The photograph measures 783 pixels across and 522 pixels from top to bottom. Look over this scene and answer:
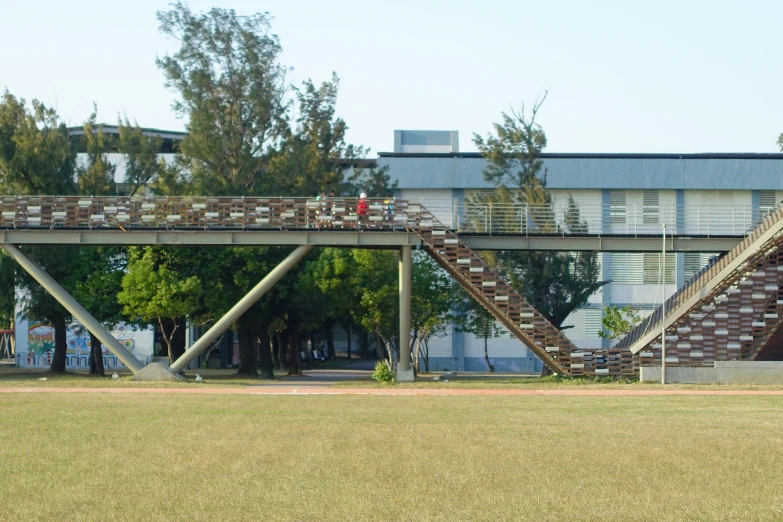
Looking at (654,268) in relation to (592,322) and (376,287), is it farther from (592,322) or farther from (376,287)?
(376,287)

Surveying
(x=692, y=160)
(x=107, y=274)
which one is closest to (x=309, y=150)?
(x=107, y=274)

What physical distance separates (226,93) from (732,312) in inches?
1007

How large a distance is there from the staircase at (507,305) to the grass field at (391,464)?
11748 mm

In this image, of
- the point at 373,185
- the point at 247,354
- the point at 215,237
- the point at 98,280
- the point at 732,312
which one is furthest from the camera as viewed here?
the point at 373,185

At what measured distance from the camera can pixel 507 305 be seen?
116 feet

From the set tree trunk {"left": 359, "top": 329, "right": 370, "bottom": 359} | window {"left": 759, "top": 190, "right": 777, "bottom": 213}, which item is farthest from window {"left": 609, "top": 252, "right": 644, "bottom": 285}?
tree trunk {"left": 359, "top": 329, "right": 370, "bottom": 359}

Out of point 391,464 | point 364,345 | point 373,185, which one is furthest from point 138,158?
point 364,345

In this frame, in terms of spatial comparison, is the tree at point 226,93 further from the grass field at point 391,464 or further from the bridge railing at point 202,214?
the grass field at point 391,464

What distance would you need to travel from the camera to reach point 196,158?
1868 inches

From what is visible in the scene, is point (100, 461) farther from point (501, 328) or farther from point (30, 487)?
point (501, 328)

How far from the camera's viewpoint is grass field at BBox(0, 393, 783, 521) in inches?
439

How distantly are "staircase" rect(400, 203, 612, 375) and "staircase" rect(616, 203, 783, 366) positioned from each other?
1.83 metres

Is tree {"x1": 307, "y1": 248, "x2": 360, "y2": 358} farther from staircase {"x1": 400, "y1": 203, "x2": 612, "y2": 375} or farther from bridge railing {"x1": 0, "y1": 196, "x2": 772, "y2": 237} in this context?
staircase {"x1": 400, "y1": 203, "x2": 612, "y2": 375}

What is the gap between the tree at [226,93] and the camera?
47438mm
